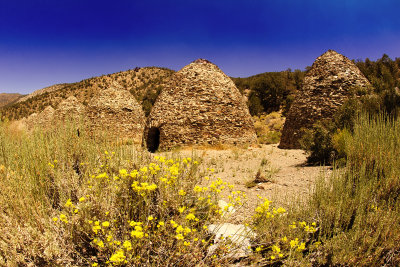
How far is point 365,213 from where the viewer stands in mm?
2656

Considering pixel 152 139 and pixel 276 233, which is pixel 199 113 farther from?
pixel 276 233

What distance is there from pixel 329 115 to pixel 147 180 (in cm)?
954

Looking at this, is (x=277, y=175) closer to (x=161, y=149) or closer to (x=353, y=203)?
(x=353, y=203)

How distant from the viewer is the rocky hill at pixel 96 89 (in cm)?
4024

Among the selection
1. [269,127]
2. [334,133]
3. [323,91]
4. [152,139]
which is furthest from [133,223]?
[269,127]

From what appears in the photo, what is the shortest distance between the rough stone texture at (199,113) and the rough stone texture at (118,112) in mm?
4147

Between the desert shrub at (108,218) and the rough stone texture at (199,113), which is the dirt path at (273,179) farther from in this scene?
the rough stone texture at (199,113)

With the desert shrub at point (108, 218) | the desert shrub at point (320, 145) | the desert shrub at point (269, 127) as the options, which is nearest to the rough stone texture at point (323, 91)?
the desert shrub at point (320, 145)

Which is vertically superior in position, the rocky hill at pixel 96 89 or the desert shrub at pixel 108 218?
the rocky hill at pixel 96 89

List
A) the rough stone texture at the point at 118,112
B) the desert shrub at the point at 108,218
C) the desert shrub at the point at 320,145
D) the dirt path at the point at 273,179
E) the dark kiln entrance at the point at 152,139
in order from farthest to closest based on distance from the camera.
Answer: the rough stone texture at the point at 118,112, the dark kiln entrance at the point at 152,139, the desert shrub at the point at 320,145, the dirt path at the point at 273,179, the desert shrub at the point at 108,218

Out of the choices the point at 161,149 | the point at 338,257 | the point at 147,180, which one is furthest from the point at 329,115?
the point at 147,180

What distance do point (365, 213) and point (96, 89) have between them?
49.8 meters

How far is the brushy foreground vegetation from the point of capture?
184 cm

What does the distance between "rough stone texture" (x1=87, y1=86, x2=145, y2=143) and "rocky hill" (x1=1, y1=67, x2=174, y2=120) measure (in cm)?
1902
